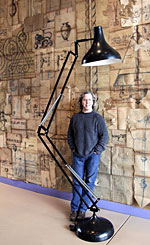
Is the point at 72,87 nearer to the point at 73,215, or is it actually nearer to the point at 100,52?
the point at 100,52

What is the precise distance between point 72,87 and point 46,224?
1447 millimetres

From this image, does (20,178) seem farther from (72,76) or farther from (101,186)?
(72,76)

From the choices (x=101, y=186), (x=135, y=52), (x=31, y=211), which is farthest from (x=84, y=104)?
(x=31, y=211)

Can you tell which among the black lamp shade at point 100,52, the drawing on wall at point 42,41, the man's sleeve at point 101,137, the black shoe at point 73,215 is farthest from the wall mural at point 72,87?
the black lamp shade at point 100,52

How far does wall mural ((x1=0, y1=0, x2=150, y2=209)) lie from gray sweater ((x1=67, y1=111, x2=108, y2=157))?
0.67ft

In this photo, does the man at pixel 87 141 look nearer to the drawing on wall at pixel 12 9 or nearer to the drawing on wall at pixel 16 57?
the drawing on wall at pixel 16 57

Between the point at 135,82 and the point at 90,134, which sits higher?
the point at 135,82

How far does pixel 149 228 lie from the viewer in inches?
86.9

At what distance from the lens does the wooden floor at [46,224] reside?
2.03 metres

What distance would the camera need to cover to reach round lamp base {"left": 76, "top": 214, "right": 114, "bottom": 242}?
79.1 inches

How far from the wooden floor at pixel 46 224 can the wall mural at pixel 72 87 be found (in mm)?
209

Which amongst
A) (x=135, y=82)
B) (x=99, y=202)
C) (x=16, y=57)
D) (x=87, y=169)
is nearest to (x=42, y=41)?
(x=16, y=57)

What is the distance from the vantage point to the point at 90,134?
2.38 metres

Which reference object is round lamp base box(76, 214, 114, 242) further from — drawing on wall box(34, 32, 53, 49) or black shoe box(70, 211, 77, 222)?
drawing on wall box(34, 32, 53, 49)
